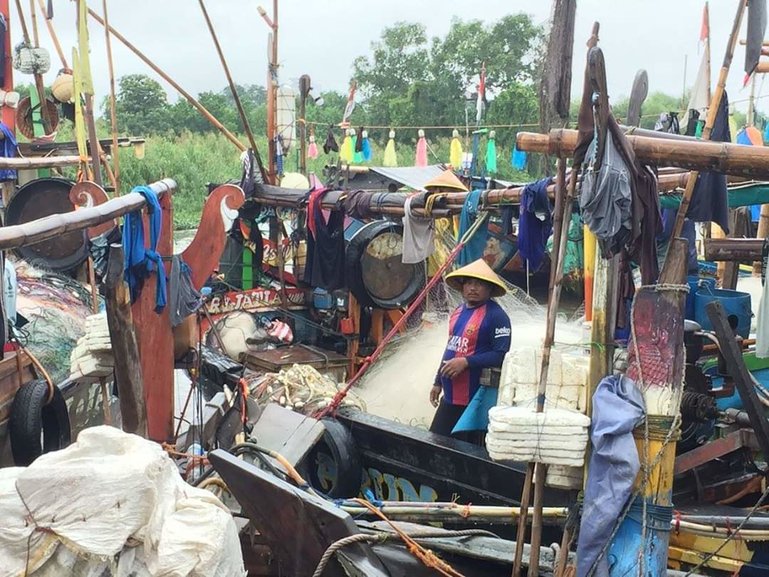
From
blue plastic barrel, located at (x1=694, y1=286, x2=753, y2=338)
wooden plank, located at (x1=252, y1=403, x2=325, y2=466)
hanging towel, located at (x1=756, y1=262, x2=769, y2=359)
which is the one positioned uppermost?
hanging towel, located at (x1=756, y1=262, x2=769, y2=359)

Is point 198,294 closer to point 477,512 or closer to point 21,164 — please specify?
point 21,164

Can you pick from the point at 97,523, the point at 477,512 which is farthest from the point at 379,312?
the point at 97,523

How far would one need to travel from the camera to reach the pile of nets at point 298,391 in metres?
6.86

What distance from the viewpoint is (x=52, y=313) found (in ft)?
30.4

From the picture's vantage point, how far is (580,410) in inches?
161

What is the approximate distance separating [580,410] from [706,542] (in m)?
1.42

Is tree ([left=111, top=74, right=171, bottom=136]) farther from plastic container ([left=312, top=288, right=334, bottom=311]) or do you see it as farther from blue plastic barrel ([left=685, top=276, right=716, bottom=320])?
blue plastic barrel ([left=685, top=276, right=716, bottom=320])

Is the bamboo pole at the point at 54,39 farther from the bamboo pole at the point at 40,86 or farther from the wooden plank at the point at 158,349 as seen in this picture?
the wooden plank at the point at 158,349

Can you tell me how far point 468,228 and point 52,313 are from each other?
16.6 ft

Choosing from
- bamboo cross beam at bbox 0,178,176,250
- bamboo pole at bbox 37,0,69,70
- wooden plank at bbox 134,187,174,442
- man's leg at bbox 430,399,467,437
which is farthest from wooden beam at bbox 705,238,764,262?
bamboo pole at bbox 37,0,69,70

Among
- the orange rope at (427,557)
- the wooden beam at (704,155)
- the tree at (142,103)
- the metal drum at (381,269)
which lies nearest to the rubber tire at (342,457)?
the orange rope at (427,557)

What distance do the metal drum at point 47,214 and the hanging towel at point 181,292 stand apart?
17.4 feet

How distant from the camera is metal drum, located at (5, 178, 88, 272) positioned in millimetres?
9891

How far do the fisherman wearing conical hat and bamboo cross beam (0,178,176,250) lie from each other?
9.45 feet
